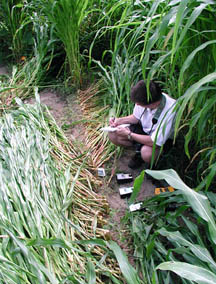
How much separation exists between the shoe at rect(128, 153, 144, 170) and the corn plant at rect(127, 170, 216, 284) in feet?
1.41

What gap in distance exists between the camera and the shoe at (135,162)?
2.38 metres

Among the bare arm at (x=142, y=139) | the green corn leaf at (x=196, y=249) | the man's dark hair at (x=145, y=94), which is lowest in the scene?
the green corn leaf at (x=196, y=249)

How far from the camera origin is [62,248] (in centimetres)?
163

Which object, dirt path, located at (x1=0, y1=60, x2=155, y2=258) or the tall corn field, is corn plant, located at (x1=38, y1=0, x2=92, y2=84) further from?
the tall corn field

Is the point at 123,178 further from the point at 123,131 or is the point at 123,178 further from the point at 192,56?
the point at 192,56

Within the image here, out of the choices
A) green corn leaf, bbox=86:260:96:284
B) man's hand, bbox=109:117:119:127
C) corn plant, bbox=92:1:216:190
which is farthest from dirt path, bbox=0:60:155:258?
corn plant, bbox=92:1:216:190

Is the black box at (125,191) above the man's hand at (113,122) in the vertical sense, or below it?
below

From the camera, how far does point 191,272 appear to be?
1163 millimetres

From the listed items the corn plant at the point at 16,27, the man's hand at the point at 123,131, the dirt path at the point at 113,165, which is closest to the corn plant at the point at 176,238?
the dirt path at the point at 113,165

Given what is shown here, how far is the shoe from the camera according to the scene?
2381mm

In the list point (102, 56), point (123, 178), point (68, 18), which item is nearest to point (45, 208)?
point (123, 178)

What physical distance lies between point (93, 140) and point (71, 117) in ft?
1.44

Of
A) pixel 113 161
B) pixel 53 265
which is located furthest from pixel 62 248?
pixel 113 161

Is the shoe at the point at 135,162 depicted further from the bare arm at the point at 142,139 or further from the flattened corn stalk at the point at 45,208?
the flattened corn stalk at the point at 45,208
